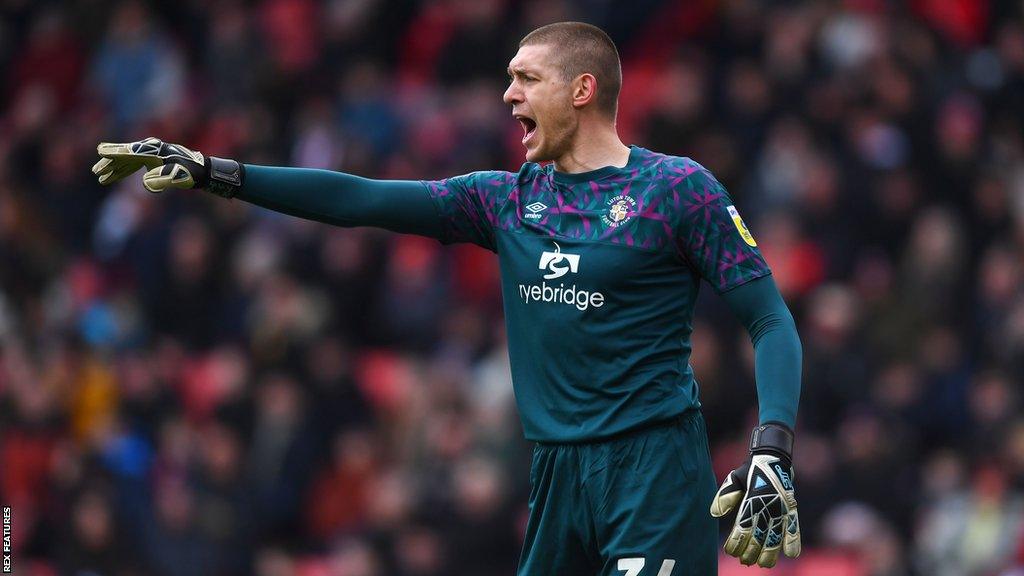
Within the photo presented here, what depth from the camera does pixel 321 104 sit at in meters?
14.1

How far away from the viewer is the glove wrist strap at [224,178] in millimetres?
5254

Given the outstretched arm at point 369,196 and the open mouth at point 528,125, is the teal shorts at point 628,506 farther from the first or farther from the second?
the open mouth at point 528,125

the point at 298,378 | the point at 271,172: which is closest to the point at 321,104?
the point at 298,378

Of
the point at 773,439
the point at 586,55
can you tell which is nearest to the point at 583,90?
the point at 586,55

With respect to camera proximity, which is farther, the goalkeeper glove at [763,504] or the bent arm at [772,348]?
the bent arm at [772,348]

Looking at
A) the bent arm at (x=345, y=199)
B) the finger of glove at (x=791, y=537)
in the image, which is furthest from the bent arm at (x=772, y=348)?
the bent arm at (x=345, y=199)

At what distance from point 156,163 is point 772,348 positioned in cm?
187

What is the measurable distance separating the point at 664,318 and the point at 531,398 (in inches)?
18.2

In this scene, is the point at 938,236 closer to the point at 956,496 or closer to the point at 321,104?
the point at 956,496

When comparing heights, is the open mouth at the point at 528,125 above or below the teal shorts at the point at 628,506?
above

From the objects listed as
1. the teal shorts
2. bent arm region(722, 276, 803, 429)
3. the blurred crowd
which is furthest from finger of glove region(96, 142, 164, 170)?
the blurred crowd

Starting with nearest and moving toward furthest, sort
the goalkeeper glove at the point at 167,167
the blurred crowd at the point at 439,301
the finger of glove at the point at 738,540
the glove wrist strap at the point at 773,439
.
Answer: the finger of glove at the point at 738,540
the glove wrist strap at the point at 773,439
the goalkeeper glove at the point at 167,167
the blurred crowd at the point at 439,301

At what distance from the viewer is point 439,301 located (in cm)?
1240

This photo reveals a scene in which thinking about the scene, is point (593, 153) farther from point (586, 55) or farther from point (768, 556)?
point (768, 556)
